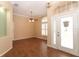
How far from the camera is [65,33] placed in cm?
384

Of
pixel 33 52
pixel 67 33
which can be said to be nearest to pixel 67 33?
pixel 67 33

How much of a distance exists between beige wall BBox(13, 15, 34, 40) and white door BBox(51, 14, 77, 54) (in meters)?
3.59

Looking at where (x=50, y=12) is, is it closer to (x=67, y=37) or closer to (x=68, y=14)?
(x=68, y=14)

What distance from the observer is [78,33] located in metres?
3.23

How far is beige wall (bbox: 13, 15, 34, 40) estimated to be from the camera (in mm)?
7366

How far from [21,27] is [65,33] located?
4.88 metres

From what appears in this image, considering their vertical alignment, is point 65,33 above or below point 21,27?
below

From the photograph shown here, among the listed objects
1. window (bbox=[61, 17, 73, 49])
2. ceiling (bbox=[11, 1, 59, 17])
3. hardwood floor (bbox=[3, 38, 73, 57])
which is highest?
ceiling (bbox=[11, 1, 59, 17])

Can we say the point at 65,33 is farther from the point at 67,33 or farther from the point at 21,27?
the point at 21,27

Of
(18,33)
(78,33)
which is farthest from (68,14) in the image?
(18,33)

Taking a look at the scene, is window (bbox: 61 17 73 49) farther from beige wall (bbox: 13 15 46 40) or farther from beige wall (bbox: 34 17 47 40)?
beige wall (bbox: 34 17 47 40)

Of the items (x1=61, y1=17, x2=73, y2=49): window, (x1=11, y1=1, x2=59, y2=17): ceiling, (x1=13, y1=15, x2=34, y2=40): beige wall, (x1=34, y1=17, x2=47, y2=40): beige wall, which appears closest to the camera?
(x1=11, y1=1, x2=59, y2=17): ceiling

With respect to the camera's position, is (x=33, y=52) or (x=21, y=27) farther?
(x=21, y=27)

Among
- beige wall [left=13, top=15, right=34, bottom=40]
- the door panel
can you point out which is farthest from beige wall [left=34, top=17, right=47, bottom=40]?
the door panel
